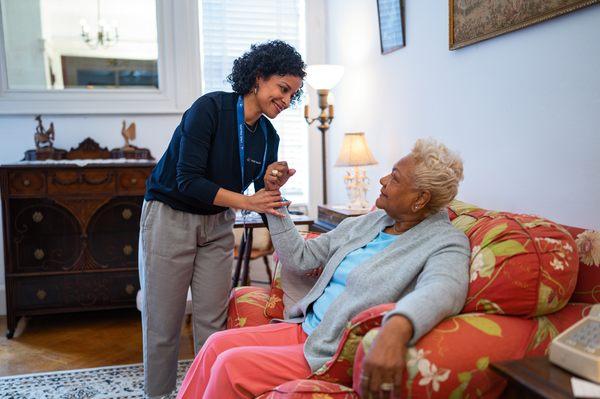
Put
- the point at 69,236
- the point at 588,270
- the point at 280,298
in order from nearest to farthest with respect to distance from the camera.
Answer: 1. the point at 588,270
2. the point at 280,298
3. the point at 69,236

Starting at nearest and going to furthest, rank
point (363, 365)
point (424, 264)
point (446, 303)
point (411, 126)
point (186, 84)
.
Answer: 1. point (363, 365)
2. point (446, 303)
3. point (424, 264)
4. point (411, 126)
5. point (186, 84)

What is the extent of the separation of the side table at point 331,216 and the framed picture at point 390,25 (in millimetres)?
899

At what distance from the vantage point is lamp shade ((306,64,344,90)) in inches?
122

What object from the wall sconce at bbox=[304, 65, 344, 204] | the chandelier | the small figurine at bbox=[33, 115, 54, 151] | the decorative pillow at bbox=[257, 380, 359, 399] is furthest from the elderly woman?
the chandelier

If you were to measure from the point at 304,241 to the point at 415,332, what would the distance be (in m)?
0.75

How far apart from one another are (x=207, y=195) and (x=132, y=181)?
66.2 inches

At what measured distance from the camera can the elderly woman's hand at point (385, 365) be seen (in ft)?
3.60

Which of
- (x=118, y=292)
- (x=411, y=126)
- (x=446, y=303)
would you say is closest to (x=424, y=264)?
(x=446, y=303)

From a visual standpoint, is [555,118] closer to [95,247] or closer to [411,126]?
[411,126]

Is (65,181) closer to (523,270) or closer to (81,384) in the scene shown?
(81,384)

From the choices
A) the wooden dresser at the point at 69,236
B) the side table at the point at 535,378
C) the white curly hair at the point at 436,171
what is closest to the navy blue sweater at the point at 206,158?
the white curly hair at the point at 436,171

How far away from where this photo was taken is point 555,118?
1737 mm

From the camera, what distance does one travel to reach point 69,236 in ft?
10.7

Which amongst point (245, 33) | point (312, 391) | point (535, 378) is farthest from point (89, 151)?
point (535, 378)
